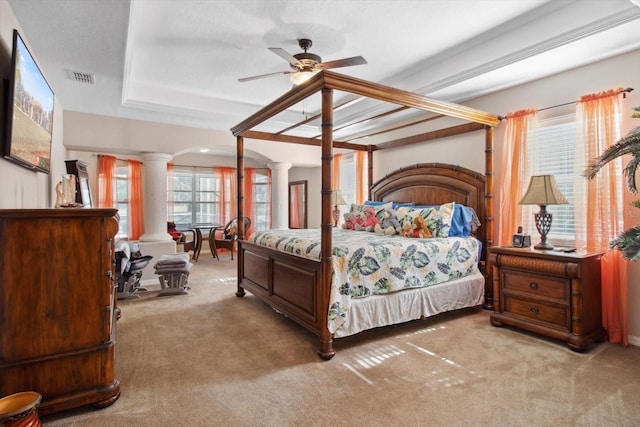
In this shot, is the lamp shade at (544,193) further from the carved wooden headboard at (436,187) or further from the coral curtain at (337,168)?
the coral curtain at (337,168)

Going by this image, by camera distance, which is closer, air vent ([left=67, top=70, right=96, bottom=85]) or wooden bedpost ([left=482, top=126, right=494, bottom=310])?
→ air vent ([left=67, top=70, right=96, bottom=85])

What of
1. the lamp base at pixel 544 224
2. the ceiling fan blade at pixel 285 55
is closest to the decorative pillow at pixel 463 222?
the lamp base at pixel 544 224

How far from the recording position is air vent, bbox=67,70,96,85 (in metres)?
3.34

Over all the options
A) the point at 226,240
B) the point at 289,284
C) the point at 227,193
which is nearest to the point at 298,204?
the point at 227,193

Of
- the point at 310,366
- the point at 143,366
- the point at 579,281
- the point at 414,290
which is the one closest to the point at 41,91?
the point at 143,366

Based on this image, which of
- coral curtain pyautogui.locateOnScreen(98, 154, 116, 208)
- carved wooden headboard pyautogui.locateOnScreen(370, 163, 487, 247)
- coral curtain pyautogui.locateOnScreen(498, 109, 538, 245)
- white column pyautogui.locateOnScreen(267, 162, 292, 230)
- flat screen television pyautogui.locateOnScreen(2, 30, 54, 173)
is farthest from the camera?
coral curtain pyautogui.locateOnScreen(98, 154, 116, 208)

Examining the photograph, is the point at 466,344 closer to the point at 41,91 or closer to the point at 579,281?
the point at 579,281

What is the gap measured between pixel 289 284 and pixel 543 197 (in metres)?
2.39

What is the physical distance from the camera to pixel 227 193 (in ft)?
28.3

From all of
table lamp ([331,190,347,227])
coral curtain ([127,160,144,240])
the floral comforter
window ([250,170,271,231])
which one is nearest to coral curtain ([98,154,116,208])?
coral curtain ([127,160,144,240])

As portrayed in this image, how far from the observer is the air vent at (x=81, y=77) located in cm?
334

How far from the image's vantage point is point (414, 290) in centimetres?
318

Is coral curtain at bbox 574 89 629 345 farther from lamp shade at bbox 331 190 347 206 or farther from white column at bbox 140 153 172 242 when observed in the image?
white column at bbox 140 153 172 242

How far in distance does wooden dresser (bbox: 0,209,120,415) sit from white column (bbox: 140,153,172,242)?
3.46 metres
